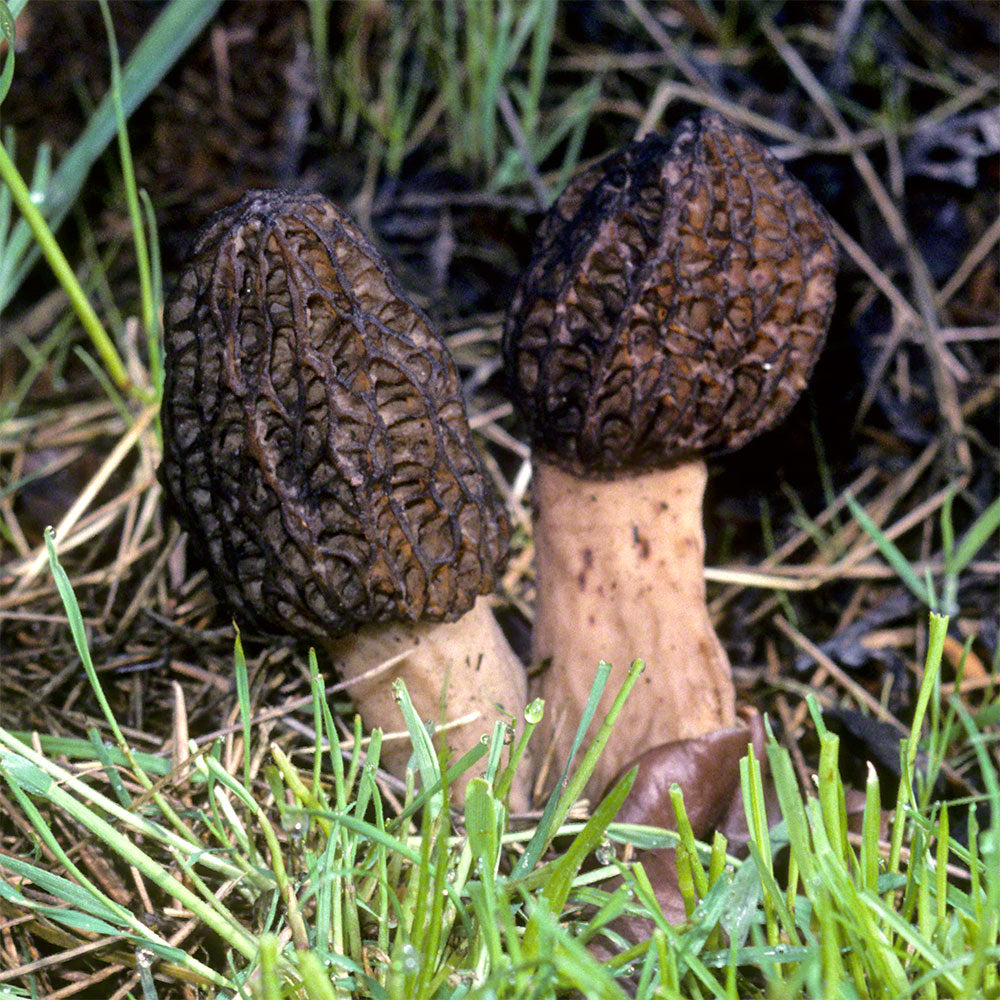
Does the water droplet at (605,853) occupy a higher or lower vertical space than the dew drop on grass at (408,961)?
lower

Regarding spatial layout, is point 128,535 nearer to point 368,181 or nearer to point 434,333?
point 434,333

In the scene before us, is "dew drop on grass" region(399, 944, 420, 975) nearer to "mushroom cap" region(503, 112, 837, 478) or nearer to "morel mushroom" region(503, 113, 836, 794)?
"morel mushroom" region(503, 113, 836, 794)

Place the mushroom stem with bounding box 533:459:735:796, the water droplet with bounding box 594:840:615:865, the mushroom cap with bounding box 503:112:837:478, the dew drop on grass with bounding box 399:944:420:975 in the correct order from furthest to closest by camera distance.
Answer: the mushroom stem with bounding box 533:459:735:796 → the mushroom cap with bounding box 503:112:837:478 → the water droplet with bounding box 594:840:615:865 → the dew drop on grass with bounding box 399:944:420:975

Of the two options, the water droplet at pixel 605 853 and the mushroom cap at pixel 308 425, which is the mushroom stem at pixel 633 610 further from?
the water droplet at pixel 605 853

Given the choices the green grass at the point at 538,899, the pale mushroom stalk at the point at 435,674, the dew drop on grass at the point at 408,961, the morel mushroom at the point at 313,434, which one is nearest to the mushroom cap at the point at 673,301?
the morel mushroom at the point at 313,434

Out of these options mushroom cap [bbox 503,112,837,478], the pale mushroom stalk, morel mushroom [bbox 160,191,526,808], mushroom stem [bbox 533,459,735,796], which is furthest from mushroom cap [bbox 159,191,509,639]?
mushroom stem [bbox 533,459,735,796]

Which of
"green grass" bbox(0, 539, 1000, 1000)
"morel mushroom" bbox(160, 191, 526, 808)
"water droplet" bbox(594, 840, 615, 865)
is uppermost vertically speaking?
"morel mushroom" bbox(160, 191, 526, 808)

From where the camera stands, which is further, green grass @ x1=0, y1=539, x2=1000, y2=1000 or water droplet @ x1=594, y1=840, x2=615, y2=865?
water droplet @ x1=594, y1=840, x2=615, y2=865
